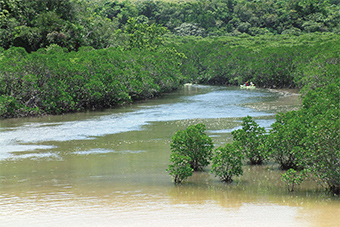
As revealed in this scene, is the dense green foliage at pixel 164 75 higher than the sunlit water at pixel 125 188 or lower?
higher

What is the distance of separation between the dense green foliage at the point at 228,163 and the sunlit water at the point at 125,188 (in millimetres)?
254

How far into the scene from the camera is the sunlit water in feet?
28.5

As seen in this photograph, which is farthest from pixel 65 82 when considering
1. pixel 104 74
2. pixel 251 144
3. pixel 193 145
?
pixel 251 144

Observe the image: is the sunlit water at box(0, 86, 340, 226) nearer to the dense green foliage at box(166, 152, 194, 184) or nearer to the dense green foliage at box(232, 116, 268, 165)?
the dense green foliage at box(166, 152, 194, 184)

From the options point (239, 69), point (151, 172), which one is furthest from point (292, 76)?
point (151, 172)

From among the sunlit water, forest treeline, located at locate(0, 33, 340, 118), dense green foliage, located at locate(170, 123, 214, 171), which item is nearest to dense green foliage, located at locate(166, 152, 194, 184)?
the sunlit water

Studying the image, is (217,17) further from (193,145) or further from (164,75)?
(193,145)

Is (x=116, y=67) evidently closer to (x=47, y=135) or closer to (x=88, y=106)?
(x=88, y=106)

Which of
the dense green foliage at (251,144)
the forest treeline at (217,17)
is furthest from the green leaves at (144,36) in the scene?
the dense green foliage at (251,144)

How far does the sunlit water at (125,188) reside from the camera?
8680mm

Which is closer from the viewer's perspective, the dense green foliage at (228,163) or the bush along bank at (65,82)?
the dense green foliage at (228,163)

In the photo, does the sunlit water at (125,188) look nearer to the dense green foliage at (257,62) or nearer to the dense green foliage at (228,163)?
the dense green foliage at (228,163)

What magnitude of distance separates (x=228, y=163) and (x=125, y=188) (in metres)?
2.29

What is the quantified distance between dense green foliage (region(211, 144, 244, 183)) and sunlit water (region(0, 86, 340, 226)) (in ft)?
0.83
